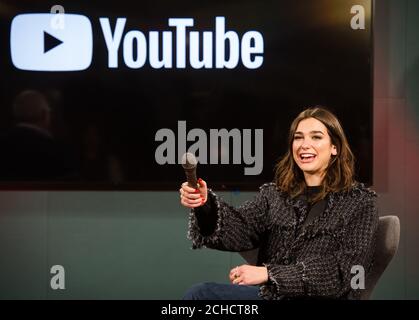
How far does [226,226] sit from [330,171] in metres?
0.43

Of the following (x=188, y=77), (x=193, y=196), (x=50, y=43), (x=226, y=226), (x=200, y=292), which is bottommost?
(x=200, y=292)

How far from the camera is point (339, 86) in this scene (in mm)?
2492

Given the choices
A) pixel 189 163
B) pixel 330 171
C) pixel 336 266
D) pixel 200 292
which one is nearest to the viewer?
pixel 189 163

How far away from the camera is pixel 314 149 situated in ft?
6.97

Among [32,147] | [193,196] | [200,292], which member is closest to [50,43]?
[32,147]

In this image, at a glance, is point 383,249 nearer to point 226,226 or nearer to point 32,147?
point 226,226

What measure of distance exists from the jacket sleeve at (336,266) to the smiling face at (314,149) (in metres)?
0.21

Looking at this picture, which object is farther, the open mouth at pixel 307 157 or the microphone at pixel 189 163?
the open mouth at pixel 307 157

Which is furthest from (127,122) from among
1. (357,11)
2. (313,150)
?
(357,11)

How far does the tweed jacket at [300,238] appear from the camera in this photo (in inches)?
74.7

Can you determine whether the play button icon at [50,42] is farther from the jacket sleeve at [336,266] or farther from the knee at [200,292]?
the jacket sleeve at [336,266]

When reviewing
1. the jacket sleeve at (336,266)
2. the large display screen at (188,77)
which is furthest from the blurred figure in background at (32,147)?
the jacket sleeve at (336,266)
